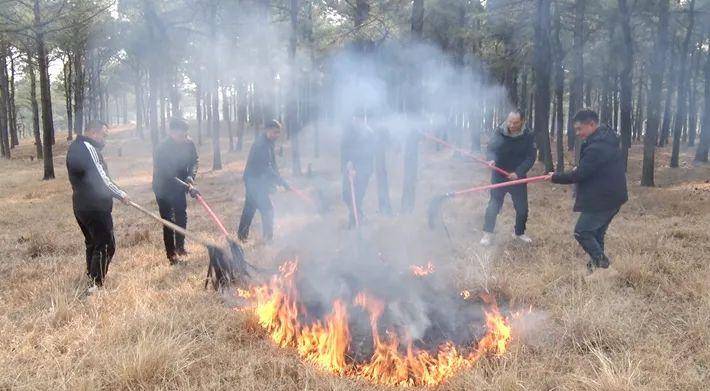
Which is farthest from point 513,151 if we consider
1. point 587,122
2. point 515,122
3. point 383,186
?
point 383,186

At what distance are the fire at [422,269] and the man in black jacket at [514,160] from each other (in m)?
1.67

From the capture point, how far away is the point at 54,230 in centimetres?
798

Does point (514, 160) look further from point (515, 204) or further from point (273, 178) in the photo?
point (273, 178)

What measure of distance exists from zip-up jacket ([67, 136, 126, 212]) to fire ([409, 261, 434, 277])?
A: 2.84m

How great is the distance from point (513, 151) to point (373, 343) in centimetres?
381

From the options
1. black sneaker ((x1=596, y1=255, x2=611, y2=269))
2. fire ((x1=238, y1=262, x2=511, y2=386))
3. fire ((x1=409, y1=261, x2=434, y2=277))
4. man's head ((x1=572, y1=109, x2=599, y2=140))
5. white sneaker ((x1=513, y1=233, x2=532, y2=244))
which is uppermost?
man's head ((x1=572, y1=109, x2=599, y2=140))

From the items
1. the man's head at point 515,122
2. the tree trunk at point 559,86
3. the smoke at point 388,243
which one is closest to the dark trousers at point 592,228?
the smoke at point 388,243

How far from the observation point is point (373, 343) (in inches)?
139

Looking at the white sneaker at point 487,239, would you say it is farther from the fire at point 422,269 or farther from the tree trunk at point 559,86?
the tree trunk at point 559,86

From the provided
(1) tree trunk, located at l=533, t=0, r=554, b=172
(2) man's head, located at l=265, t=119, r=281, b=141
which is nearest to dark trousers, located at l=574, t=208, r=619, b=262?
(2) man's head, located at l=265, t=119, r=281, b=141

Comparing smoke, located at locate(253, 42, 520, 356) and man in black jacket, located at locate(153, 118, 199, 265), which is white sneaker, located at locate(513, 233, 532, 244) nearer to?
smoke, located at locate(253, 42, 520, 356)

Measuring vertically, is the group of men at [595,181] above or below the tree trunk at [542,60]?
below

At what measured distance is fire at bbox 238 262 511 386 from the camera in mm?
3234

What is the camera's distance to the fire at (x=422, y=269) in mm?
4562
